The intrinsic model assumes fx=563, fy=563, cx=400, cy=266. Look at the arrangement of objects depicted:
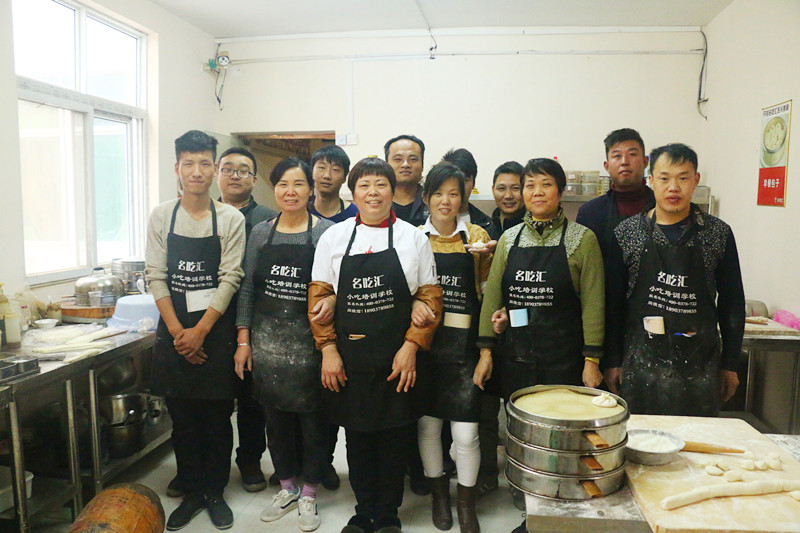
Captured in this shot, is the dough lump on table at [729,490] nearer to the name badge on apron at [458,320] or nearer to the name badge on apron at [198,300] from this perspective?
the name badge on apron at [458,320]

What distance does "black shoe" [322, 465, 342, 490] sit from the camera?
2770 mm

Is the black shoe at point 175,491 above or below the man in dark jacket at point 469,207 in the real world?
below

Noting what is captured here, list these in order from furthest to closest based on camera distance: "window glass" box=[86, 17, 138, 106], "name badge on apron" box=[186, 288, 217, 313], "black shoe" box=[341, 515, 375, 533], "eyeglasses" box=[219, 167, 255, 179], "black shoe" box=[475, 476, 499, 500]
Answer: "window glass" box=[86, 17, 138, 106] < "eyeglasses" box=[219, 167, 255, 179] < "black shoe" box=[475, 476, 499, 500] < "name badge on apron" box=[186, 288, 217, 313] < "black shoe" box=[341, 515, 375, 533]

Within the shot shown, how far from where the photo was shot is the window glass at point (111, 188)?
4.20 metres

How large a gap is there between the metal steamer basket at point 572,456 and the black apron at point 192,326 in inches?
60.1

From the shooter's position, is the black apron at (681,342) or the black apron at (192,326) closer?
the black apron at (681,342)

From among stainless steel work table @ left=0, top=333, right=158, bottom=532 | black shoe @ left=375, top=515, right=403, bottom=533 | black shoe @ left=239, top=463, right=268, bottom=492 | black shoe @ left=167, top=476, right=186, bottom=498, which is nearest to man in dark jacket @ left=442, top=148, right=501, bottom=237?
black shoe @ left=375, top=515, right=403, bottom=533

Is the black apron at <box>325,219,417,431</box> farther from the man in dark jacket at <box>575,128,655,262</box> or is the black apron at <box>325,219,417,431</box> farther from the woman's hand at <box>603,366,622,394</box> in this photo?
the man in dark jacket at <box>575,128,655,262</box>

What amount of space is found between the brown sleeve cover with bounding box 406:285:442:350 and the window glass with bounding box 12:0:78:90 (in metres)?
2.83

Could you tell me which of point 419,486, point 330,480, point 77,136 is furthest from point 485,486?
point 77,136

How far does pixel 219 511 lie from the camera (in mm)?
2438

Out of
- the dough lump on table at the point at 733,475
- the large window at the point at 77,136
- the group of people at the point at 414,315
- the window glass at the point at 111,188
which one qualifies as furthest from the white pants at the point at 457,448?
the window glass at the point at 111,188

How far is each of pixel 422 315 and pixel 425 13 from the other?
343 centimetres

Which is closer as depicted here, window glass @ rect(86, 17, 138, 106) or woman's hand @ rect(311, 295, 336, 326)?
woman's hand @ rect(311, 295, 336, 326)
